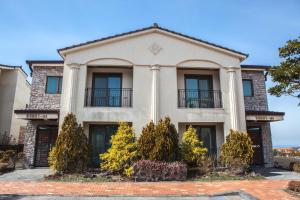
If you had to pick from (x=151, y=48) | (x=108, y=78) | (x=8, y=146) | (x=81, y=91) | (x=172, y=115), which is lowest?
(x=8, y=146)

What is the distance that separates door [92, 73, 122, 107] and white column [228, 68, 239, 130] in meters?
7.17

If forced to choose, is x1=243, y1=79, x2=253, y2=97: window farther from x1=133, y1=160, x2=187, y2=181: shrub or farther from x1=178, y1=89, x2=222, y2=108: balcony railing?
x1=133, y1=160, x2=187, y2=181: shrub

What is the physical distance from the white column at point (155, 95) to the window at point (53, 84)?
7.22m

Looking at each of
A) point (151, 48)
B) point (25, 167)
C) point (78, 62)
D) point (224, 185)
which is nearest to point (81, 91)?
point (78, 62)

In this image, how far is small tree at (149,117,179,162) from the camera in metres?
13.9

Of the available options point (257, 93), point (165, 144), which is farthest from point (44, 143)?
point (257, 93)

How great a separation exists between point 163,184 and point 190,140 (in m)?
3.69

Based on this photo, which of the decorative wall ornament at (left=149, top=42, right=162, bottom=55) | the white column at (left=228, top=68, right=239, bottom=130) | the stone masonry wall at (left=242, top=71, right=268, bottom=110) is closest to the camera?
the white column at (left=228, top=68, right=239, bottom=130)

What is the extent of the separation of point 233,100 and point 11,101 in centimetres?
1825

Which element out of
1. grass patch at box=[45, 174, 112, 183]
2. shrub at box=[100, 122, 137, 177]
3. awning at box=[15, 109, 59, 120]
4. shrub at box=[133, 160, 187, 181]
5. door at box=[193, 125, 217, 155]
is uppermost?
awning at box=[15, 109, 59, 120]

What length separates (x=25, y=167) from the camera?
17.7 meters

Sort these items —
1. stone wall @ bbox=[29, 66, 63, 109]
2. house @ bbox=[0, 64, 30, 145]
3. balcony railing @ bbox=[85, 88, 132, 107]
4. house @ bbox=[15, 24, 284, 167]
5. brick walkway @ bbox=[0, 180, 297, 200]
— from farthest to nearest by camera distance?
house @ bbox=[0, 64, 30, 145] → stone wall @ bbox=[29, 66, 63, 109] → balcony railing @ bbox=[85, 88, 132, 107] → house @ bbox=[15, 24, 284, 167] → brick walkway @ bbox=[0, 180, 297, 200]

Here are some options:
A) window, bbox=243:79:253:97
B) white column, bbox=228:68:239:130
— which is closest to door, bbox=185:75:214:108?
white column, bbox=228:68:239:130

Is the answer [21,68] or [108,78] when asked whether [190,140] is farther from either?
[21,68]
